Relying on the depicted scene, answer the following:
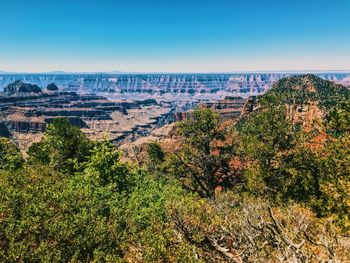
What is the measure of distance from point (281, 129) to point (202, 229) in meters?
21.0

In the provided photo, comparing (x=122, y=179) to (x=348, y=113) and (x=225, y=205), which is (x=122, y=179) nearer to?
(x=225, y=205)

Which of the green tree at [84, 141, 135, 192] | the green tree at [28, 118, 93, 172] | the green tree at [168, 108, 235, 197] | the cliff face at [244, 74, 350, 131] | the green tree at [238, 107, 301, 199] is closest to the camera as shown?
the green tree at [84, 141, 135, 192]

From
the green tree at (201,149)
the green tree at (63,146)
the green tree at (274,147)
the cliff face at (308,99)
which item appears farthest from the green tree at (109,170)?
the cliff face at (308,99)

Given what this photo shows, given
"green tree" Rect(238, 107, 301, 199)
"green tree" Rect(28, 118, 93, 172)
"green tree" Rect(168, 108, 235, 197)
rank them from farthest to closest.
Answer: "green tree" Rect(28, 118, 93, 172) → "green tree" Rect(168, 108, 235, 197) → "green tree" Rect(238, 107, 301, 199)

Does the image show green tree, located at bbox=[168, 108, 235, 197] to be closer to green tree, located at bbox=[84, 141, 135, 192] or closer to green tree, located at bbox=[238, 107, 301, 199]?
green tree, located at bbox=[238, 107, 301, 199]

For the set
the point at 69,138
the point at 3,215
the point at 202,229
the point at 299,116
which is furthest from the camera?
the point at 299,116

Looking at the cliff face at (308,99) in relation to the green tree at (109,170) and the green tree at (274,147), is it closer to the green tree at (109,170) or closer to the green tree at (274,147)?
the green tree at (274,147)

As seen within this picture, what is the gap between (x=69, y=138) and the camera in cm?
5481

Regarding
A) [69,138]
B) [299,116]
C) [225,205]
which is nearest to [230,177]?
[225,205]

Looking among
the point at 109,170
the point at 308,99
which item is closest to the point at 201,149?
the point at 109,170

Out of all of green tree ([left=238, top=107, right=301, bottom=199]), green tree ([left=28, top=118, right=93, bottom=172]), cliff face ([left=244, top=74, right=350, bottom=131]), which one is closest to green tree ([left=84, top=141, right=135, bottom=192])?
green tree ([left=28, top=118, right=93, bottom=172])

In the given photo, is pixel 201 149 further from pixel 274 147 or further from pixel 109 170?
pixel 109 170

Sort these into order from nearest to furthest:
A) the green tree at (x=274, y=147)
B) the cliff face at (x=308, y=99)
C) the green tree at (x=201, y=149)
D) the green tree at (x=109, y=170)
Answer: the green tree at (x=109, y=170) → the green tree at (x=274, y=147) → the green tree at (x=201, y=149) → the cliff face at (x=308, y=99)

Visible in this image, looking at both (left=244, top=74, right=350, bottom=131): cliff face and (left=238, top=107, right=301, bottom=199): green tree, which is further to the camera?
(left=244, top=74, right=350, bottom=131): cliff face
